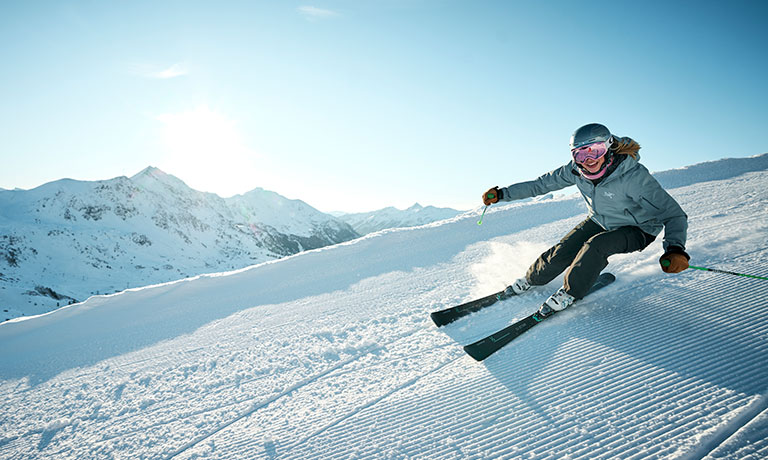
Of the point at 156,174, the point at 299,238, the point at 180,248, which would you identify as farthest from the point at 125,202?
the point at 299,238

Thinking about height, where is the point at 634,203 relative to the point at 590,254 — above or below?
above

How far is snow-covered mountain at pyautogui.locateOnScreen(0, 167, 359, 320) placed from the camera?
31266 millimetres

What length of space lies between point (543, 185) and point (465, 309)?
1.78 meters

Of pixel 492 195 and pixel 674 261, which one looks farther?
pixel 492 195

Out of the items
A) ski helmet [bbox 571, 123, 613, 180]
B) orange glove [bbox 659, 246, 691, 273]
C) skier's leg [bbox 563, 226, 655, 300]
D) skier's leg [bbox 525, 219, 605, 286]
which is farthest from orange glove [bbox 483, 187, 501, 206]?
orange glove [bbox 659, 246, 691, 273]

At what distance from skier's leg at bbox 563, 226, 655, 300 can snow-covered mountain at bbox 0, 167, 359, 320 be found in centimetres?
3143

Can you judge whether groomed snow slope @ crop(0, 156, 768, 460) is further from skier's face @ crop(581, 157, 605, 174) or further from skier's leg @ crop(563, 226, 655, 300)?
skier's face @ crop(581, 157, 605, 174)

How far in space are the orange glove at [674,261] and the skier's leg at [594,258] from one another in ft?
1.09

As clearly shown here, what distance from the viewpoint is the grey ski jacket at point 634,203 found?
8.68 feet

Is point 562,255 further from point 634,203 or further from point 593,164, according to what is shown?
point 593,164

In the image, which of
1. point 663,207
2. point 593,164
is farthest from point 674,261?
point 593,164

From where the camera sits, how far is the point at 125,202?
69.2 meters

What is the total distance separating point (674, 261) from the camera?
2453 millimetres

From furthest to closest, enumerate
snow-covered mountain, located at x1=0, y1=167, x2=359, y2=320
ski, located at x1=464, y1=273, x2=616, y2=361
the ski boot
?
snow-covered mountain, located at x1=0, y1=167, x2=359, y2=320, the ski boot, ski, located at x1=464, y1=273, x2=616, y2=361
